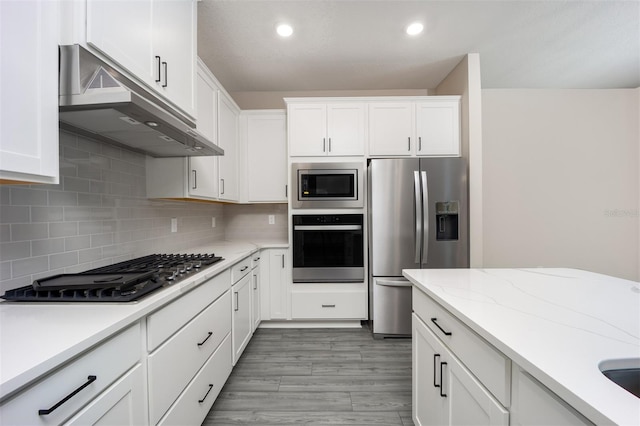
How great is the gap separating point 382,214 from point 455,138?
1.19 metres

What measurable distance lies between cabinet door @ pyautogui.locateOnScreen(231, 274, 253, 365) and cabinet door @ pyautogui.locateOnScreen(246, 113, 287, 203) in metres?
1.03

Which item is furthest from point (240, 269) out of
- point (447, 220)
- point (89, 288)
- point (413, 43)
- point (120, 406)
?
point (413, 43)

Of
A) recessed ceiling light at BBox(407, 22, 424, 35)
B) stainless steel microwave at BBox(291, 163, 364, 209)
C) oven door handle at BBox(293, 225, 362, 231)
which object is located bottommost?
oven door handle at BBox(293, 225, 362, 231)

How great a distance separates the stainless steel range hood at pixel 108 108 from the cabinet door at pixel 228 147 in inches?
34.4

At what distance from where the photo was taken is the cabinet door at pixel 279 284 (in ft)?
8.77

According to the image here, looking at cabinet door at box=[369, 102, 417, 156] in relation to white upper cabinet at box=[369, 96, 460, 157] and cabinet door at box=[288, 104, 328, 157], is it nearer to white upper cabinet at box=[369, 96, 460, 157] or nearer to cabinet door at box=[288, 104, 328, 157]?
white upper cabinet at box=[369, 96, 460, 157]

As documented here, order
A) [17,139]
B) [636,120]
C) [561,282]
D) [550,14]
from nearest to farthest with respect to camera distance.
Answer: [17,139] → [561,282] → [550,14] → [636,120]

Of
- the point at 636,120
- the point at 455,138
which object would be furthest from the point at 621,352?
the point at 636,120

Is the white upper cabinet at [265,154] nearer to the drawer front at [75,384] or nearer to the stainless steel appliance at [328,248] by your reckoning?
the stainless steel appliance at [328,248]

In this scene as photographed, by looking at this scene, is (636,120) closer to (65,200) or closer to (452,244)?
(452,244)

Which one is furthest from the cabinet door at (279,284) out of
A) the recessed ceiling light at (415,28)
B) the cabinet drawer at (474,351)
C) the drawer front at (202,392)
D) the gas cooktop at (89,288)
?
the recessed ceiling light at (415,28)

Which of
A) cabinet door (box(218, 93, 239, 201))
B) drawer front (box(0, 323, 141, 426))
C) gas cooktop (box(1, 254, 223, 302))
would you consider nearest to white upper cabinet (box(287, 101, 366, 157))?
cabinet door (box(218, 93, 239, 201))

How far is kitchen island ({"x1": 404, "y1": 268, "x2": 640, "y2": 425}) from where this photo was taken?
0.47m

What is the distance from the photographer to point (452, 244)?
2461mm
